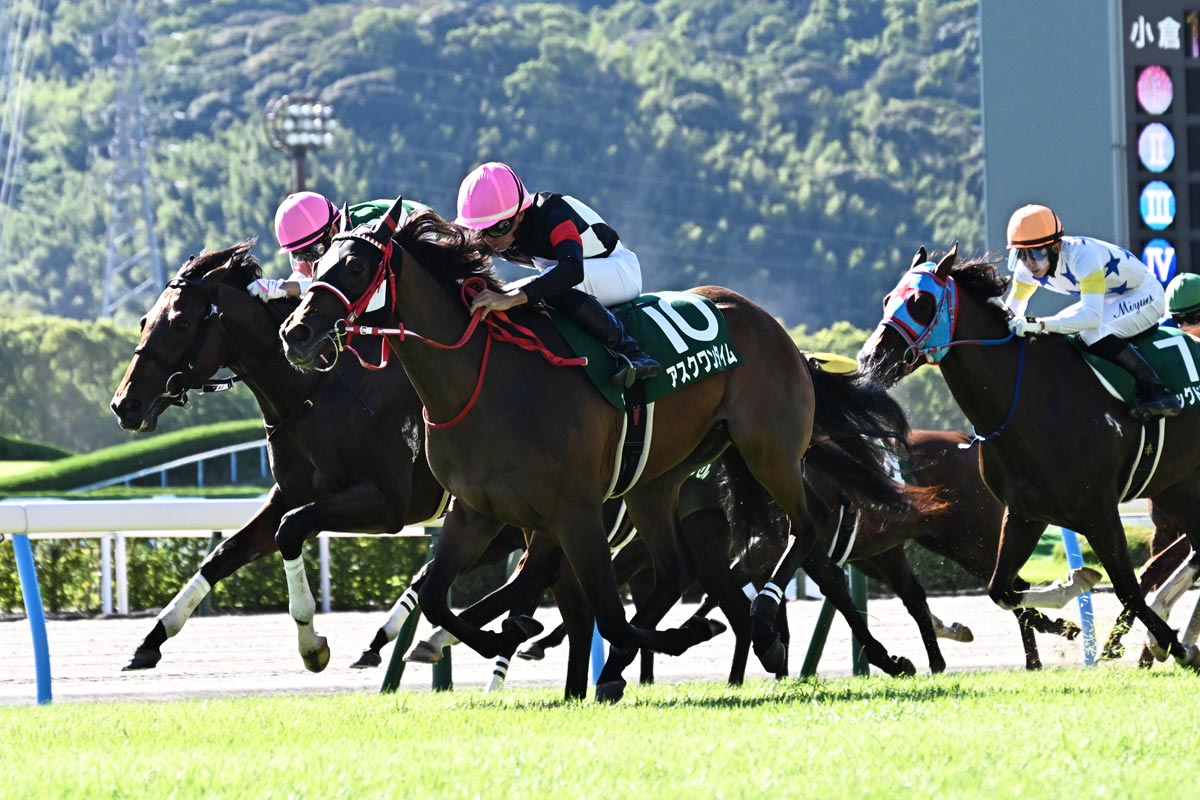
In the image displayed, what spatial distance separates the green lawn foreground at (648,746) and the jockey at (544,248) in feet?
4.06

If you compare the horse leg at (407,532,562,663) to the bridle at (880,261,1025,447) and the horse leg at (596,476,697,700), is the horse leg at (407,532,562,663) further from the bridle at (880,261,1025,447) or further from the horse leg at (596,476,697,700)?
the bridle at (880,261,1025,447)

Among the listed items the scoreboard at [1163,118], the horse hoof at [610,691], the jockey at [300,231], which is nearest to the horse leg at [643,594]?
the horse hoof at [610,691]

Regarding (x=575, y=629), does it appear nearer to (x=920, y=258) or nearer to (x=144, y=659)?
(x=144, y=659)

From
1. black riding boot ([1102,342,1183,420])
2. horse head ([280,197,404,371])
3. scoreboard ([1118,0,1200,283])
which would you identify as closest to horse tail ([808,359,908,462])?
black riding boot ([1102,342,1183,420])

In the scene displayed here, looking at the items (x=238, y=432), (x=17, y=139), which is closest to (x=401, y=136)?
(x=17, y=139)

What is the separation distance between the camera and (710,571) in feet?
24.6

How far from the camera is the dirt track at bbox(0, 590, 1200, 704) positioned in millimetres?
8383

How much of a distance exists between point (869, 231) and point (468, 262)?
79.1m

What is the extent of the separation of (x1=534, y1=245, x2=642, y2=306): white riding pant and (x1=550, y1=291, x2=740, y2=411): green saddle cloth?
0.14 ft

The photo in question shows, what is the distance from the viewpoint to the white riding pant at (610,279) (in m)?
6.83

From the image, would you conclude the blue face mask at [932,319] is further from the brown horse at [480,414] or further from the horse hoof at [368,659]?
the horse hoof at [368,659]

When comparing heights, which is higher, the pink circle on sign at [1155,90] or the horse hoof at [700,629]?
the pink circle on sign at [1155,90]

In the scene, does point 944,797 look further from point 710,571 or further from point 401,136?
point 401,136

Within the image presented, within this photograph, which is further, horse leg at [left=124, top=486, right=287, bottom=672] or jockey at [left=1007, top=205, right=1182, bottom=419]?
jockey at [left=1007, top=205, right=1182, bottom=419]
